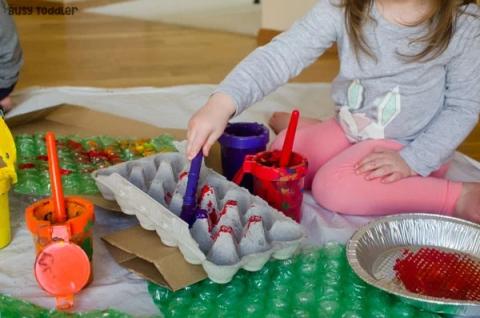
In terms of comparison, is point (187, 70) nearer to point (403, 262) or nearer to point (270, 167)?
point (270, 167)

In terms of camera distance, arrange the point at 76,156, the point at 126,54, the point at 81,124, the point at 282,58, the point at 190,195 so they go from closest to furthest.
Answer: the point at 190,195
the point at 282,58
the point at 76,156
the point at 81,124
the point at 126,54

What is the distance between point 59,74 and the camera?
1576 millimetres

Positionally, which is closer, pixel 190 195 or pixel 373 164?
pixel 190 195

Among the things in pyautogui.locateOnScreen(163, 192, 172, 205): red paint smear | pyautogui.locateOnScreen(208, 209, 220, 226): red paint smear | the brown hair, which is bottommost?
pyautogui.locateOnScreen(208, 209, 220, 226): red paint smear

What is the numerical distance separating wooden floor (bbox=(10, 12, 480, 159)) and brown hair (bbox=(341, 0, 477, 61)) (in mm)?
347

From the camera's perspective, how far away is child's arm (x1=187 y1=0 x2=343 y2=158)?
0.73 m

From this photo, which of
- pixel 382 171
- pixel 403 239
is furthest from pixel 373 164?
pixel 403 239

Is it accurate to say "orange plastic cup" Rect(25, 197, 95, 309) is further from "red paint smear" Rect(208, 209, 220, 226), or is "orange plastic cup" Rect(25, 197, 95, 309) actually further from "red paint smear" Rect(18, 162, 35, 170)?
"red paint smear" Rect(18, 162, 35, 170)

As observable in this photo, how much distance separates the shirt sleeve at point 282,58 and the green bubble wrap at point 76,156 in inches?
8.1

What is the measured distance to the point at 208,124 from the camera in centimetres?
73

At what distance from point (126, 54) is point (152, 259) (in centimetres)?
120

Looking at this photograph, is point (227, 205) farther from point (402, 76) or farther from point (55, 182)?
point (402, 76)

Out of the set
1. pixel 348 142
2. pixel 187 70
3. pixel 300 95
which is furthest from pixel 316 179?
pixel 187 70

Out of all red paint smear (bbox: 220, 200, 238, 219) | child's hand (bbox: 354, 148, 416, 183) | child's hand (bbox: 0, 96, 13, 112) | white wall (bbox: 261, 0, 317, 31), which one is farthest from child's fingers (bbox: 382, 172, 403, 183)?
white wall (bbox: 261, 0, 317, 31)
